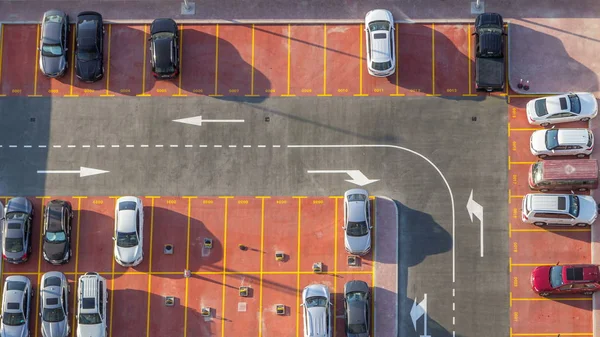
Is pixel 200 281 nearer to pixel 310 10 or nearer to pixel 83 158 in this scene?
pixel 83 158

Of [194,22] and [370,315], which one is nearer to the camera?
[370,315]

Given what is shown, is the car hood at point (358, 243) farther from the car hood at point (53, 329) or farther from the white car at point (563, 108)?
the car hood at point (53, 329)

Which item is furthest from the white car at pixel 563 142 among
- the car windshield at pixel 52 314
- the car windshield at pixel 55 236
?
the car windshield at pixel 52 314

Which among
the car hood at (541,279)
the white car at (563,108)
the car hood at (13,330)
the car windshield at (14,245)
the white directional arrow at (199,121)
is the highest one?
the white car at (563,108)

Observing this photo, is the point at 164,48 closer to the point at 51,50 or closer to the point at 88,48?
the point at 88,48

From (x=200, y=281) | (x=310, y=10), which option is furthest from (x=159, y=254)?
(x=310, y=10)

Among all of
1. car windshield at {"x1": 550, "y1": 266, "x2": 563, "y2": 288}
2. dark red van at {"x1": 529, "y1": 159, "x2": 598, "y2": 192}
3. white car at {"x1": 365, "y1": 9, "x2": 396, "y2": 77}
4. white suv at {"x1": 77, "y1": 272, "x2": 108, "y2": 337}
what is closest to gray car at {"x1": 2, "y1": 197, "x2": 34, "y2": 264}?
white suv at {"x1": 77, "y1": 272, "x2": 108, "y2": 337}
